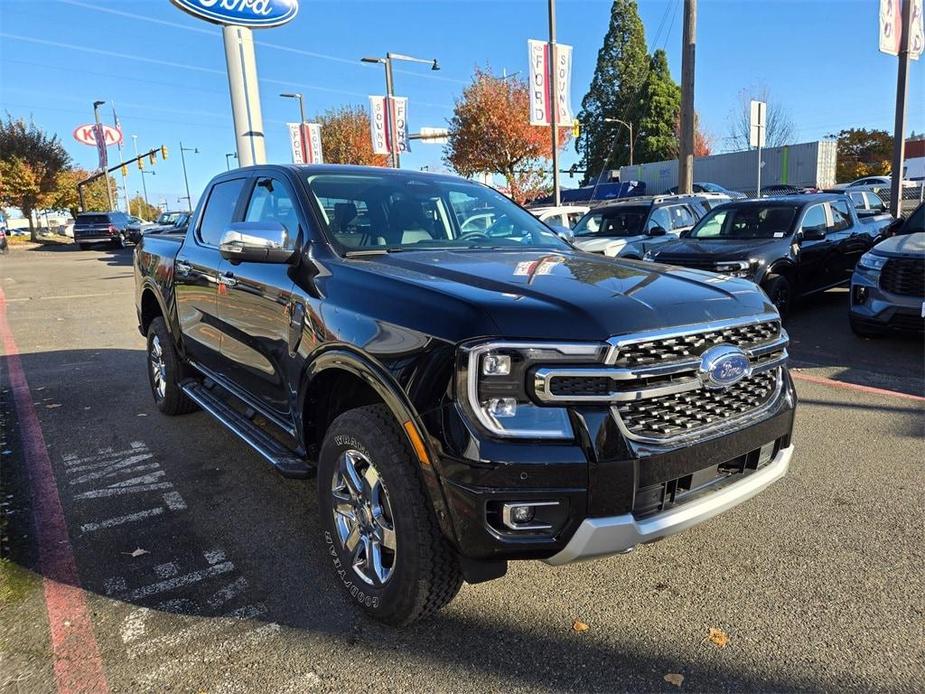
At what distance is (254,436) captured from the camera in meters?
3.49

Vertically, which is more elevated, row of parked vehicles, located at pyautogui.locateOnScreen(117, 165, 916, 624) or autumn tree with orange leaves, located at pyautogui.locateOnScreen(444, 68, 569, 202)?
autumn tree with orange leaves, located at pyautogui.locateOnScreen(444, 68, 569, 202)

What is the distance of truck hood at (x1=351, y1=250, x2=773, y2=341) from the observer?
2.16 meters

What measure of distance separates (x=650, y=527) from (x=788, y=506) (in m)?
1.74

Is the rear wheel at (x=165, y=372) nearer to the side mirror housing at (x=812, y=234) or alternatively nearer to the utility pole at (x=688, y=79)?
the side mirror housing at (x=812, y=234)

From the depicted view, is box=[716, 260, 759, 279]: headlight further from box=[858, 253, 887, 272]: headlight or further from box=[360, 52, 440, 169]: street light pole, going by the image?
box=[360, 52, 440, 169]: street light pole

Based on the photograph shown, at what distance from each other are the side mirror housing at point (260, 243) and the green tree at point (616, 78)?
5933cm

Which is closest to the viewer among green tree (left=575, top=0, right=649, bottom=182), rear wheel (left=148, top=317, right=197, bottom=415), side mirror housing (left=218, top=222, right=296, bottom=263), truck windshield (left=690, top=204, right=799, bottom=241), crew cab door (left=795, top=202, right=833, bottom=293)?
side mirror housing (left=218, top=222, right=296, bottom=263)

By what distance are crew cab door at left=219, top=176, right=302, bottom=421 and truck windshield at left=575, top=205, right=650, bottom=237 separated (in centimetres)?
889

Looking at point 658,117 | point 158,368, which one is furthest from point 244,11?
point 658,117

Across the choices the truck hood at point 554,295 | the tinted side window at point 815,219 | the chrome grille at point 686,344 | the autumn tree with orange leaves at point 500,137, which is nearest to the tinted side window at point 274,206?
the truck hood at point 554,295

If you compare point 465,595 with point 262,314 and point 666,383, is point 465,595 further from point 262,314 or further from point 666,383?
point 262,314

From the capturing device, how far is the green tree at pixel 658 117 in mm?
54438

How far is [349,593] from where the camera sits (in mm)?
2717

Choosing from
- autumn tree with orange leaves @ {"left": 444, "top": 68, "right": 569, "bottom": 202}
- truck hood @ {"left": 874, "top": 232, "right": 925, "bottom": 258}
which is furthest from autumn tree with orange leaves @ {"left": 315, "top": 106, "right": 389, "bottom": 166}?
truck hood @ {"left": 874, "top": 232, "right": 925, "bottom": 258}
